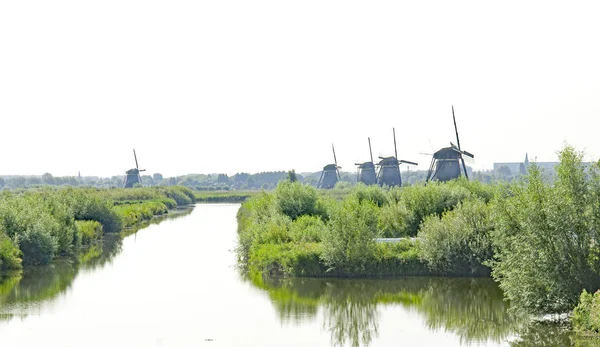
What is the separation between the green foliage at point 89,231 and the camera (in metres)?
58.1

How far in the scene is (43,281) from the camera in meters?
39.0

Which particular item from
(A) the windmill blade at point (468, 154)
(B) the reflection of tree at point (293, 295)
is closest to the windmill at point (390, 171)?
(A) the windmill blade at point (468, 154)

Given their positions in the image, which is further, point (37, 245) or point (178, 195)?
point (178, 195)

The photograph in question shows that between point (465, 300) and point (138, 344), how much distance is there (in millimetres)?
14077

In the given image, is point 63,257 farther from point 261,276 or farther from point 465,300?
point 465,300

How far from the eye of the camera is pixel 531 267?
26.0m

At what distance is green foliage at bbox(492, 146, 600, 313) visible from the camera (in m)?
25.8

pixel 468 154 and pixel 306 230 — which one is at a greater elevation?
pixel 468 154

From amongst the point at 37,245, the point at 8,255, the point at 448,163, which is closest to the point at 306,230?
the point at 37,245

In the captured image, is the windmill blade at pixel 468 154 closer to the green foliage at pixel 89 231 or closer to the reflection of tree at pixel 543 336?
the green foliage at pixel 89 231

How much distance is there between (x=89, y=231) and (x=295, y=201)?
57.1 ft

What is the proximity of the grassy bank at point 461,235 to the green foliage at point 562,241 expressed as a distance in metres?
0.03

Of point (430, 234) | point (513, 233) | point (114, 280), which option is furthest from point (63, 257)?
point (513, 233)

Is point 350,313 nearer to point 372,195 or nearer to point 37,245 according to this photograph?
point 37,245
